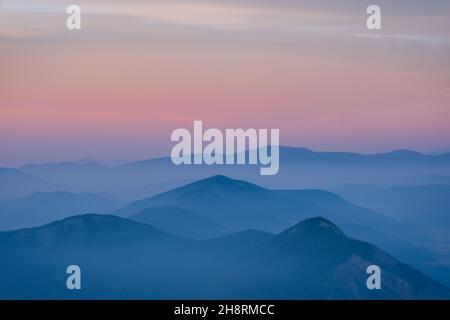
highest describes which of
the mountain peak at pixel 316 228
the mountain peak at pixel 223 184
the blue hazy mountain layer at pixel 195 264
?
→ the mountain peak at pixel 223 184

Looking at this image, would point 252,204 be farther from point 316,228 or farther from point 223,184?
point 316,228

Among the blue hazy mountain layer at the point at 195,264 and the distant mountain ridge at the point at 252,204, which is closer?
the blue hazy mountain layer at the point at 195,264

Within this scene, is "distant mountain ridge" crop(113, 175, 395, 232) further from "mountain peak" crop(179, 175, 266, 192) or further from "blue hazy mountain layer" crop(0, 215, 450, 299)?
"blue hazy mountain layer" crop(0, 215, 450, 299)

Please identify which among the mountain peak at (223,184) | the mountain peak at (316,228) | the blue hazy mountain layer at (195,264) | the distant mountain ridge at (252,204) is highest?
the mountain peak at (223,184)

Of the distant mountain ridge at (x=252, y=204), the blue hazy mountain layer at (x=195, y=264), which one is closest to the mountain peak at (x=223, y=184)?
the distant mountain ridge at (x=252, y=204)

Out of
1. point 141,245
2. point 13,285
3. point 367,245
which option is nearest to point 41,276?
point 13,285

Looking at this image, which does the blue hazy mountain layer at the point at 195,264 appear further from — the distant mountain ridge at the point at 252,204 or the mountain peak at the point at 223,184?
the mountain peak at the point at 223,184

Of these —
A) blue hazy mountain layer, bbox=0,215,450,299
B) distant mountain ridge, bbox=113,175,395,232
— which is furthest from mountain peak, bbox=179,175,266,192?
blue hazy mountain layer, bbox=0,215,450,299

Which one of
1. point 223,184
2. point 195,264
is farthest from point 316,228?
point 195,264

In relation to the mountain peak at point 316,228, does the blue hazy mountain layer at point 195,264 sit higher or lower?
lower

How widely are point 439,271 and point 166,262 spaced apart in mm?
2733

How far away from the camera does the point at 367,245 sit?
1228 cm

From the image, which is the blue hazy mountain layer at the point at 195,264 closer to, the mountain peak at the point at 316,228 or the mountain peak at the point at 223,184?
the mountain peak at the point at 316,228

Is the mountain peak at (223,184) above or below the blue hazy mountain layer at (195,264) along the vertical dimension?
above
